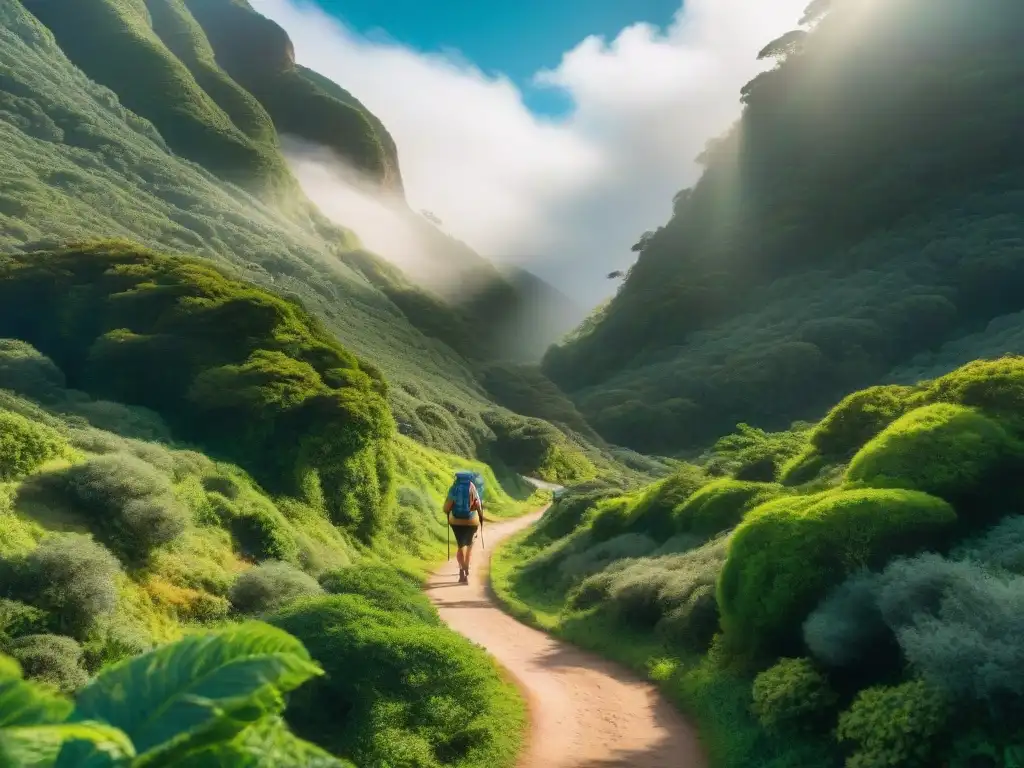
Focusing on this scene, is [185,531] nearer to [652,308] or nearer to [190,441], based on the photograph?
[190,441]

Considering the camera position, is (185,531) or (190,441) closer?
(185,531)

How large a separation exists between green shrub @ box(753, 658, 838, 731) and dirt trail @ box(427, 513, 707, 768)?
865mm

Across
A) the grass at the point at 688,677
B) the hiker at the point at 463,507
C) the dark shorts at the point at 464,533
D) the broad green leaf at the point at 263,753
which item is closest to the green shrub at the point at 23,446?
the hiker at the point at 463,507

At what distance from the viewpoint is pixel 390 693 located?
7852mm

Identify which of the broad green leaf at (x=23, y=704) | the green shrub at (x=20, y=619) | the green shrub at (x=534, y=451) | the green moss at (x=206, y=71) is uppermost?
the green moss at (x=206, y=71)

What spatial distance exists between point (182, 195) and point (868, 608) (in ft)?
247

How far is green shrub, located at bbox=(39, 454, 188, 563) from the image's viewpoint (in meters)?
10.4

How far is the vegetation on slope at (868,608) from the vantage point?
608 centimetres

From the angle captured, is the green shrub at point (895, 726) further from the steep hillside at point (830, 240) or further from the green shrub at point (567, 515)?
the steep hillside at point (830, 240)

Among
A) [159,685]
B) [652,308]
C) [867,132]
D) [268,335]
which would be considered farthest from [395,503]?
[867,132]

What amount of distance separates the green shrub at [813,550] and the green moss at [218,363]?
36.8ft

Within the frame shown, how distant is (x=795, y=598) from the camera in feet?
27.6

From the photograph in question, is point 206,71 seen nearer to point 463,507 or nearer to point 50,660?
point 463,507

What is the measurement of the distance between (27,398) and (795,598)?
1513cm
